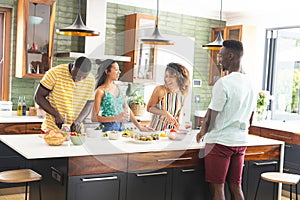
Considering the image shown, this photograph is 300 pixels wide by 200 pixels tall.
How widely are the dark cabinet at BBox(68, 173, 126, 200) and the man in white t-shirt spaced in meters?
0.73

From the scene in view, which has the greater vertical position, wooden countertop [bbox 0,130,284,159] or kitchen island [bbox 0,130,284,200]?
wooden countertop [bbox 0,130,284,159]

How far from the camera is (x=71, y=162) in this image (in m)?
2.84

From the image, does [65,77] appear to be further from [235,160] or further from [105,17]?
[105,17]

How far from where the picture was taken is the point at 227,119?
3172 mm

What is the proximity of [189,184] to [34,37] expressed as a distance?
2.81 metres

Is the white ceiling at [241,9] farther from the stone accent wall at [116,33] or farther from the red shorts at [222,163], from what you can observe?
the red shorts at [222,163]

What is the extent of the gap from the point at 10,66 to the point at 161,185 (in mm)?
2934

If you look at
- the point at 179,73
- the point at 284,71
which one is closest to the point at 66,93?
the point at 179,73

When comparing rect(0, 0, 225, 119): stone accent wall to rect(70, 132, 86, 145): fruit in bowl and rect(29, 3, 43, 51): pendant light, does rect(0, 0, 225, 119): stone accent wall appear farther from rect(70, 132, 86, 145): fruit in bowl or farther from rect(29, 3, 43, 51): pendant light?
rect(70, 132, 86, 145): fruit in bowl

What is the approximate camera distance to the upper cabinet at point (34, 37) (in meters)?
5.01

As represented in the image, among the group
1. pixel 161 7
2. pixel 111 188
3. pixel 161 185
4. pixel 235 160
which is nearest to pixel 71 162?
pixel 111 188

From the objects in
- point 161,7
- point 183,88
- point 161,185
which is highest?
point 161,7

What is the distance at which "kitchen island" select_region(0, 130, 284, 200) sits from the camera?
2.87 metres

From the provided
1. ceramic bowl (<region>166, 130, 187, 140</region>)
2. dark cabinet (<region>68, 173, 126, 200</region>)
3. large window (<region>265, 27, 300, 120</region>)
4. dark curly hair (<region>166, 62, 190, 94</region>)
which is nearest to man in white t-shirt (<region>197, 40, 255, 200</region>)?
ceramic bowl (<region>166, 130, 187, 140</region>)
